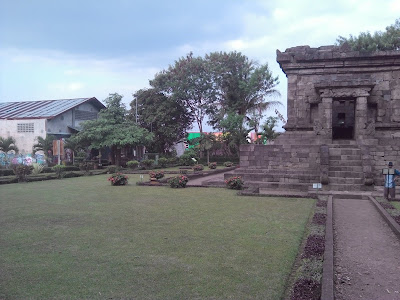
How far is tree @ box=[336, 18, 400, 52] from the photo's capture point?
992 inches

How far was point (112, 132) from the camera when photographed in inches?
1014

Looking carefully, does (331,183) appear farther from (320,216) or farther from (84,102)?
(84,102)

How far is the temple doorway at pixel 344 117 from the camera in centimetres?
1719

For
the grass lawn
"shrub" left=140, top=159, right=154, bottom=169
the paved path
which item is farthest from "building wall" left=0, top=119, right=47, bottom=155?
the paved path

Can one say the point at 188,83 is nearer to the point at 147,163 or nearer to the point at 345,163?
the point at 147,163

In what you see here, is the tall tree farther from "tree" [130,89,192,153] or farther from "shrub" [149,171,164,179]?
"shrub" [149,171,164,179]

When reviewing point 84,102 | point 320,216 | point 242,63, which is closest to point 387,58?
point 320,216

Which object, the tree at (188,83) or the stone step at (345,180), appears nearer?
the stone step at (345,180)

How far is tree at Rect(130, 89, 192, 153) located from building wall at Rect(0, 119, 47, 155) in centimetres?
1001

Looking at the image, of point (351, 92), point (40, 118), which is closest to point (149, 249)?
point (351, 92)

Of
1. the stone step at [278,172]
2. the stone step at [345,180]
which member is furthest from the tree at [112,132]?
the stone step at [345,180]

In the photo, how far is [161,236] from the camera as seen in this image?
5812mm

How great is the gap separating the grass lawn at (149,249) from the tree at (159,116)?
24.4 metres

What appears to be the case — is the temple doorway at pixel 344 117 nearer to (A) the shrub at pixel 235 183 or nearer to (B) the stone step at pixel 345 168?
(B) the stone step at pixel 345 168
